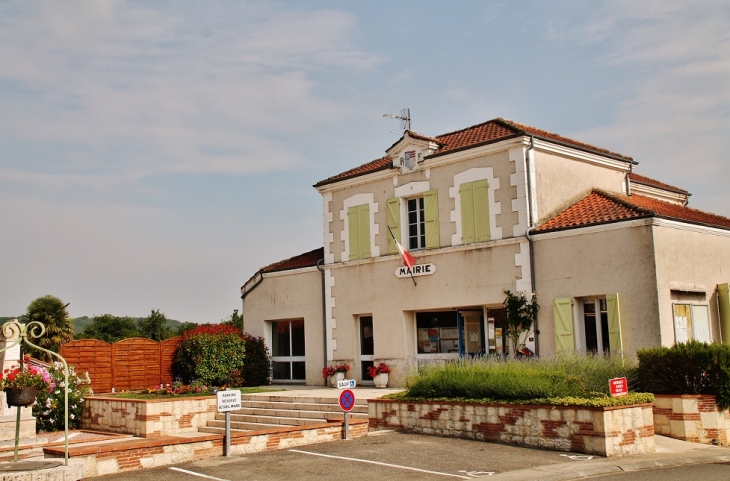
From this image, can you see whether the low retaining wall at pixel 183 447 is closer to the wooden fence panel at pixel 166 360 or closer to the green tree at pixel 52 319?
the wooden fence panel at pixel 166 360

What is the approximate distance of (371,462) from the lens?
36.2ft

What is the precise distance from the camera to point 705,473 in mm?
10055

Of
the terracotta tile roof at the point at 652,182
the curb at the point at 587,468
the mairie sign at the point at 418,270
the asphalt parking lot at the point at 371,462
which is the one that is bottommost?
the curb at the point at 587,468

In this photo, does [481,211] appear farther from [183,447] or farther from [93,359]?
[93,359]

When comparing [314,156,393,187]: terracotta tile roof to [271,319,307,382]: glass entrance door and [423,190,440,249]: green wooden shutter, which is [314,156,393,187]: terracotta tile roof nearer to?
[423,190,440,249]: green wooden shutter

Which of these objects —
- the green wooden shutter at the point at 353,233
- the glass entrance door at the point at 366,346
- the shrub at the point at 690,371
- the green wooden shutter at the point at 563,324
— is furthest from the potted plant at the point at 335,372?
the shrub at the point at 690,371

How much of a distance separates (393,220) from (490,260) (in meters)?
3.38

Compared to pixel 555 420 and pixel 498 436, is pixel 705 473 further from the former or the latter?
pixel 498 436

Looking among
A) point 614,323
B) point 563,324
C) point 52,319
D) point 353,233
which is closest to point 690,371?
point 614,323

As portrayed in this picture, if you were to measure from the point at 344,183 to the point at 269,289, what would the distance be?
459cm

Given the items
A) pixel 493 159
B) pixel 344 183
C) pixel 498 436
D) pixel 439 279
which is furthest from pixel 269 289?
pixel 498 436

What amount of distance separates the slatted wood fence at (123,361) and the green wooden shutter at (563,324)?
1179 cm

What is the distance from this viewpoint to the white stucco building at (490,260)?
16.0 meters

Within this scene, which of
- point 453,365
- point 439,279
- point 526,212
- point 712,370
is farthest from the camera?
point 439,279
